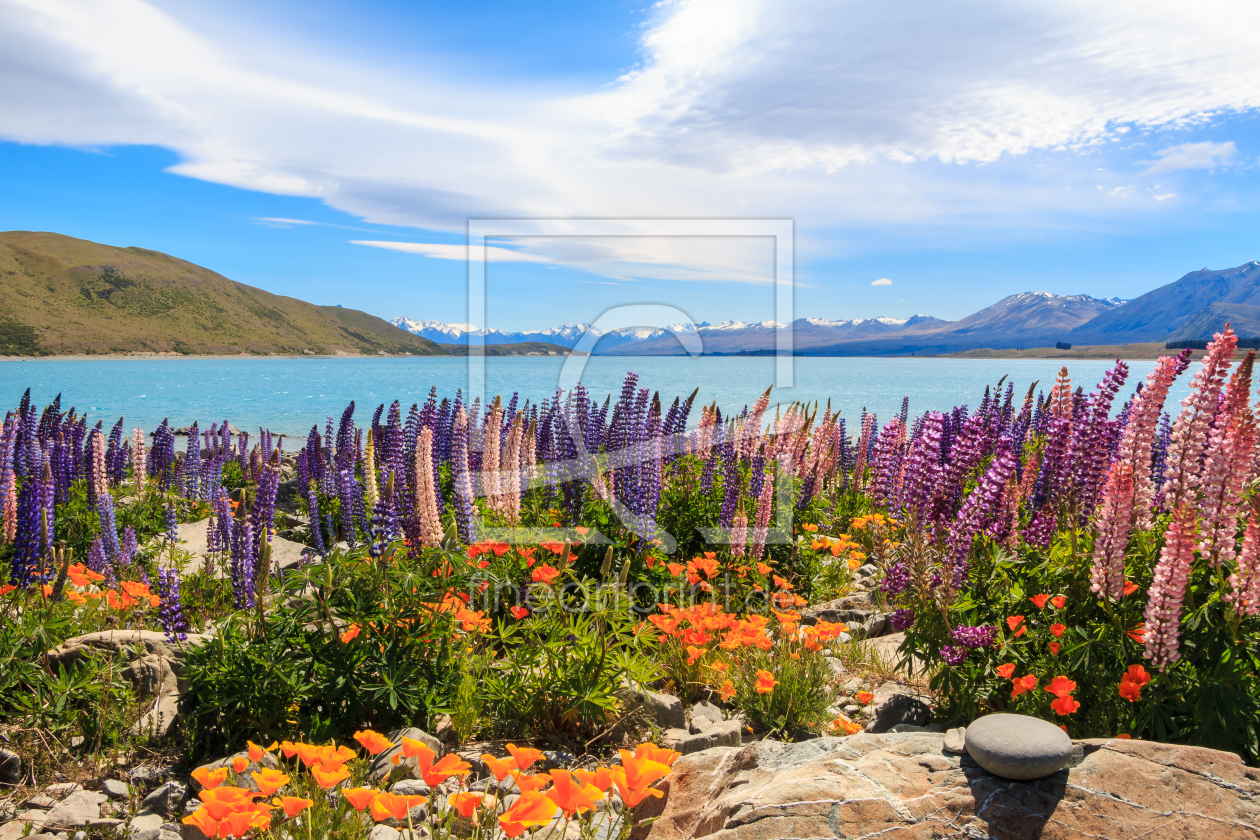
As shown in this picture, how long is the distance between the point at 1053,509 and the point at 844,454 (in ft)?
24.5

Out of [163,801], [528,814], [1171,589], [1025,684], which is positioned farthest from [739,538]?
[528,814]

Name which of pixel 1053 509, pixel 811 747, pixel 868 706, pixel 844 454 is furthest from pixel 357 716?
pixel 844 454

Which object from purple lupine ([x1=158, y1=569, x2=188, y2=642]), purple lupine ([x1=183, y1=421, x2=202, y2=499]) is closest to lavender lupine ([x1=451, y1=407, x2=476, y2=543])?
purple lupine ([x1=158, y1=569, x2=188, y2=642])

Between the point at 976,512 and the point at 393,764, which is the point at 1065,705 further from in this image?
the point at 393,764

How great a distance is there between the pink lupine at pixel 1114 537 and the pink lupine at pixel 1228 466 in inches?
14.0

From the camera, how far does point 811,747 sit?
12.3 ft

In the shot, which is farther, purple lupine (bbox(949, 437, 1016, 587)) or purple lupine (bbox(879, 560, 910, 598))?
purple lupine (bbox(879, 560, 910, 598))

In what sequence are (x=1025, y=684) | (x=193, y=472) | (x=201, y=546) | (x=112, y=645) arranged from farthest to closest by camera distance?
(x=193, y=472) < (x=201, y=546) < (x=112, y=645) < (x=1025, y=684)

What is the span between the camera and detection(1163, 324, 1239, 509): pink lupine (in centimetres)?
378

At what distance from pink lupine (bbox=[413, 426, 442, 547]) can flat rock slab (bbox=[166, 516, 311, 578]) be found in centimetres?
441

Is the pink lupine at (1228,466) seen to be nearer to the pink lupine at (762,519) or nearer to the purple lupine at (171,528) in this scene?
the pink lupine at (762,519)

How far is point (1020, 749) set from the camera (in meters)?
2.97

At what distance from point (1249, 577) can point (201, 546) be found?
12.1m

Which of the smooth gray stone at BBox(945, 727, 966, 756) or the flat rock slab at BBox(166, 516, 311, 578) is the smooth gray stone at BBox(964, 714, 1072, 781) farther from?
the flat rock slab at BBox(166, 516, 311, 578)
